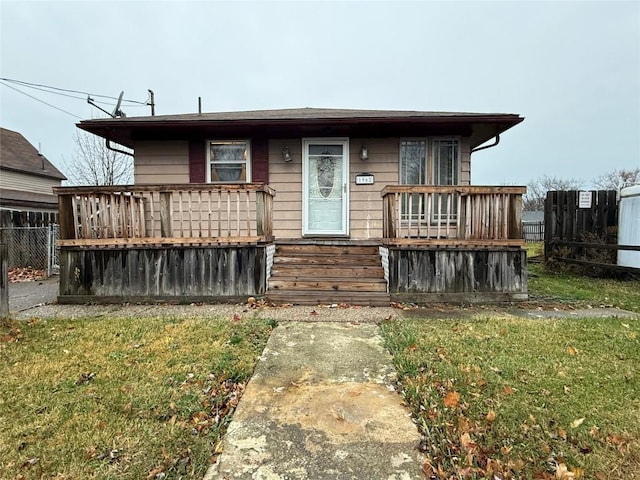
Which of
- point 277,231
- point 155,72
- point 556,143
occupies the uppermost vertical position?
point 155,72

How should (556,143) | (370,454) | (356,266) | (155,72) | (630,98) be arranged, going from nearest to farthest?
(370,454)
(356,266)
(630,98)
(155,72)
(556,143)

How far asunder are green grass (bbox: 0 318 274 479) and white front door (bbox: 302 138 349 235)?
362 cm

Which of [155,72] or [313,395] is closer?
[313,395]

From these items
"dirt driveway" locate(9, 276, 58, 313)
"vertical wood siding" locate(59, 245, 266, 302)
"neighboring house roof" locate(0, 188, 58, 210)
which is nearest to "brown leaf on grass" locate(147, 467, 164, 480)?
"vertical wood siding" locate(59, 245, 266, 302)

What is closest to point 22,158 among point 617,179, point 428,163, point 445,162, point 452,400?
point 428,163

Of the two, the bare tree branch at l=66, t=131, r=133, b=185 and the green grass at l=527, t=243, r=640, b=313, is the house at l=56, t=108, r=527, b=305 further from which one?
the bare tree branch at l=66, t=131, r=133, b=185

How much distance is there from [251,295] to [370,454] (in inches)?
156

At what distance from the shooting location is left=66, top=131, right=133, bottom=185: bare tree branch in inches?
687

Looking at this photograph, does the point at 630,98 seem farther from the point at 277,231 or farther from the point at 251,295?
the point at 251,295

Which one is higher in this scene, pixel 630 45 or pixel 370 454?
pixel 630 45

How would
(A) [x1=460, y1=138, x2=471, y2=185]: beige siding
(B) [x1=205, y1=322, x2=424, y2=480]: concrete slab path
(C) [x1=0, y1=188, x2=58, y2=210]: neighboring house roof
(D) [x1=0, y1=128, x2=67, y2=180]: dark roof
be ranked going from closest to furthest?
1. (B) [x1=205, y1=322, x2=424, y2=480]: concrete slab path
2. (A) [x1=460, y1=138, x2=471, y2=185]: beige siding
3. (C) [x1=0, y1=188, x2=58, y2=210]: neighboring house roof
4. (D) [x1=0, y1=128, x2=67, y2=180]: dark roof

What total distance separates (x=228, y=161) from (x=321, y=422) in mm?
6327

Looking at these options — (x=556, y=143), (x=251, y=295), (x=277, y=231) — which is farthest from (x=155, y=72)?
(x=556, y=143)

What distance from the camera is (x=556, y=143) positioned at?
32.8m
